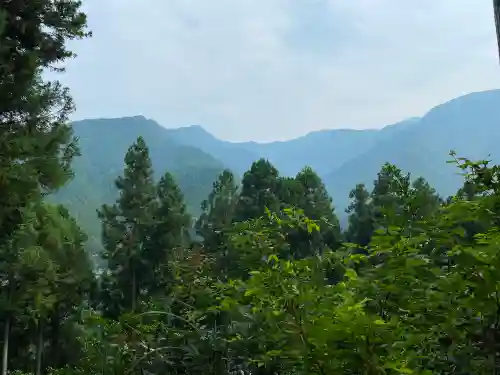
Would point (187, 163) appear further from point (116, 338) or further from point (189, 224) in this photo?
point (116, 338)

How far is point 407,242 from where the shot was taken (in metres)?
1.43

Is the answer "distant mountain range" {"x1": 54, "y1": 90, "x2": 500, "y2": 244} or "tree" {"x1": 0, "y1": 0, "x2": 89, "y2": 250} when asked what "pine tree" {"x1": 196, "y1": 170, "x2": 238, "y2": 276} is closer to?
"tree" {"x1": 0, "y1": 0, "x2": 89, "y2": 250}

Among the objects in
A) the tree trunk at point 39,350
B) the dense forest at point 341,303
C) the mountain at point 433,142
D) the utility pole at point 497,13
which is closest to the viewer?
the dense forest at point 341,303

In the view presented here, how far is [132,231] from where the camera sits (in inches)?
803

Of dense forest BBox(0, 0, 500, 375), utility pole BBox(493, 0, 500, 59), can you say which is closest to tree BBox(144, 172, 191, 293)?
dense forest BBox(0, 0, 500, 375)

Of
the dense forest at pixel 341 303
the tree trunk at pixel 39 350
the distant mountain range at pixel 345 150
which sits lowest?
the tree trunk at pixel 39 350

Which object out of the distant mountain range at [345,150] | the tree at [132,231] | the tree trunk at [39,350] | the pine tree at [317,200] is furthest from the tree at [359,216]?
the distant mountain range at [345,150]

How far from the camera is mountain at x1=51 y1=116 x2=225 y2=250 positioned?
111125mm

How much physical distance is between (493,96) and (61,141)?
7476 inches

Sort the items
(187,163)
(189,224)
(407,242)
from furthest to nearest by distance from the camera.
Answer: (187,163) → (189,224) → (407,242)

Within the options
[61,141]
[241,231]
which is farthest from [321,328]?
[61,141]

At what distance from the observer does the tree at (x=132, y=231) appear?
20.0 m

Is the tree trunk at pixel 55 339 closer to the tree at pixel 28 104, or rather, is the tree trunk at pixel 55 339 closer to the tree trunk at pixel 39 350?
the tree trunk at pixel 39 350

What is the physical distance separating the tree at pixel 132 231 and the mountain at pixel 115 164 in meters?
72.9
